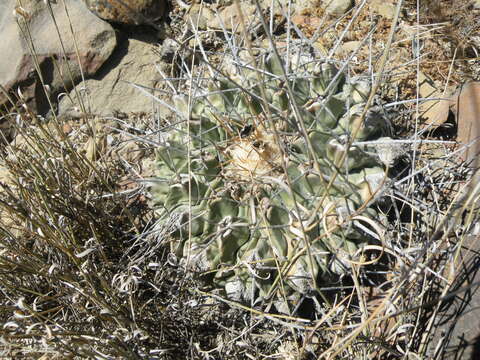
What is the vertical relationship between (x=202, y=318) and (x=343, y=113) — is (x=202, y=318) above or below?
below

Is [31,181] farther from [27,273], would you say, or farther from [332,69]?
[332,69]

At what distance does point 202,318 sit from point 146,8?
183 cm

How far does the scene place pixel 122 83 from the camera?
2.78m

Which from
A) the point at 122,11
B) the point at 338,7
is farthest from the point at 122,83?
the point at 338,7

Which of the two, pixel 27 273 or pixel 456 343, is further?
pixel 27 273

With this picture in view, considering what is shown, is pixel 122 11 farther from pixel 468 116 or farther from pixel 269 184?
pixel 468 116

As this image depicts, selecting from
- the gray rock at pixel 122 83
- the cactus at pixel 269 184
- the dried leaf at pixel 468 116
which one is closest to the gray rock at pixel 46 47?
the gray rock at pixel 122 83

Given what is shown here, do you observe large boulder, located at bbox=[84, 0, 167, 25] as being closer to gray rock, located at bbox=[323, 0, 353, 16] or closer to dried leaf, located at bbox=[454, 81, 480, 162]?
gray rock, located at bbox=[323, 0, 353, 16]

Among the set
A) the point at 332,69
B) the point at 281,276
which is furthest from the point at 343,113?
the point at 281,276

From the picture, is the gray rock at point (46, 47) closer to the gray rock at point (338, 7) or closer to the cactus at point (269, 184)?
the cactus at point (269, 184)

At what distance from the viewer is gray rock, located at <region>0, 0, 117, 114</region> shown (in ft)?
8.74

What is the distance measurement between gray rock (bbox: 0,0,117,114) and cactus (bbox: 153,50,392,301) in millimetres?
1111

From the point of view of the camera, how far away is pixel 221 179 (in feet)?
5.90

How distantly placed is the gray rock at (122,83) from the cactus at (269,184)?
0.91 metres
